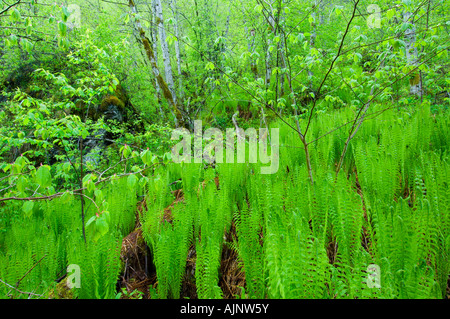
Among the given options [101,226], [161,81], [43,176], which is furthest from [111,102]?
[101,226]

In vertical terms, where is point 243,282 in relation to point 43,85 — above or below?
below

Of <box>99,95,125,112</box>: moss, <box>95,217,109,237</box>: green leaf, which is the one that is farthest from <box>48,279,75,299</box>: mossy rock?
<box>99,95,125,112</box>: moss

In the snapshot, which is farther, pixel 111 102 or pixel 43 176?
pixel 111 102

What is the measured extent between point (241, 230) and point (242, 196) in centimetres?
60

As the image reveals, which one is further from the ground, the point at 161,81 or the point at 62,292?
the point at 161,81

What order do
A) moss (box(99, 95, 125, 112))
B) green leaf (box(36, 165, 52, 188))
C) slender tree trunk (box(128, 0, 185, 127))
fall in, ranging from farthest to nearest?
1. moss (box(99, 95, 125, 112))
2. slender tree trunk (box(128, 0, 185, 127))
3. green leaf (box(36, 165, 52, 188))

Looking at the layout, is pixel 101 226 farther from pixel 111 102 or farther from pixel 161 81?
pixel 111 102

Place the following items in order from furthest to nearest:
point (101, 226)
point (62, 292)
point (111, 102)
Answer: point (111, 102)
point (62, 292)
point (101, 226)

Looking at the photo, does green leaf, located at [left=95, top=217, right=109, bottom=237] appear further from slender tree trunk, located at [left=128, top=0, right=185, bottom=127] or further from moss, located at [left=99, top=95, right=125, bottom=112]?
moss, located at [left=99, top=95, right=125, bottom=112]

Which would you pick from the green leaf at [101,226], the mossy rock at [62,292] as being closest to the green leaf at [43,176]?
the green leaf at [101,226]

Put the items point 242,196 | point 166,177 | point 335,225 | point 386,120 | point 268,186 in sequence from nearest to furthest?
point 335,225 < point 268,186 < point 242,196 < point 166,177 < point 386,120

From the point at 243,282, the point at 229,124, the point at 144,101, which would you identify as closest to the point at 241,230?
the point at 243,282
